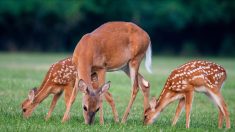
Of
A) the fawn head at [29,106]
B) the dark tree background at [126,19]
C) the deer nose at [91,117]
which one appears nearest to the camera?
the deer nose at [91,117]

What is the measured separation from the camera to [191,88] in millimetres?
13320

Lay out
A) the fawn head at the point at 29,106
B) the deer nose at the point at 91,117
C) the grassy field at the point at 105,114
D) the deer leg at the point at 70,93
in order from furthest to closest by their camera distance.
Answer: the fawn head at the point at 29,106 < the deer leg at the point at 70,93 < the deer nose at the point at 91,117 < the grassy field at the point at 105,114

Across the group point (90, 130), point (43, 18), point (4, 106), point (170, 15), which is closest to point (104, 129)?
point (90, 130)

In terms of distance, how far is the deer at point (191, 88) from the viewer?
13.2 m

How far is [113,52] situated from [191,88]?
191 centimetres

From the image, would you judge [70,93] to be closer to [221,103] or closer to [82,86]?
[82,86]

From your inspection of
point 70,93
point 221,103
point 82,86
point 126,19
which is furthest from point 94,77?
point 126,19

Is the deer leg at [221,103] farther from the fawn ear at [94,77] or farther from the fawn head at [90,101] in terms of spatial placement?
the fawn ear at [94,77]

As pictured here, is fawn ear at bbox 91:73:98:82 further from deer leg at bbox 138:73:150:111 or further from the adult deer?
deer leg at bbox 138:73:150:111

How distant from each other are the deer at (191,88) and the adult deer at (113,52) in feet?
2.36

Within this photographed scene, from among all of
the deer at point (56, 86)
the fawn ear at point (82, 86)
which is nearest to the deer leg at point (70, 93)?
the deer at point (56, 86)

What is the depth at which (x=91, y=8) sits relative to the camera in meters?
51.1

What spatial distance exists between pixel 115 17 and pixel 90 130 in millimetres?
→ 40548

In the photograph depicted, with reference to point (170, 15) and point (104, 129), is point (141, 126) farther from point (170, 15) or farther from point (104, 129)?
point (170, 15)
